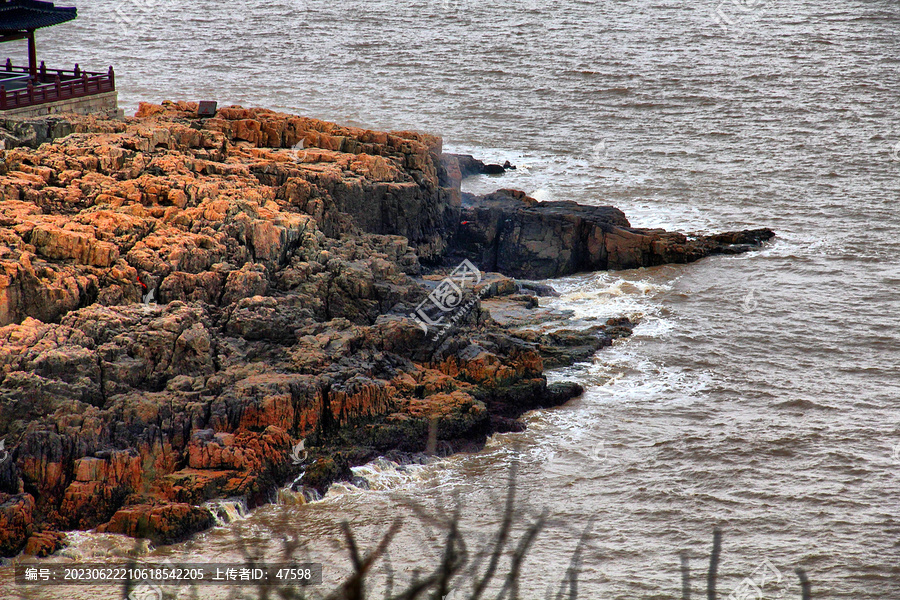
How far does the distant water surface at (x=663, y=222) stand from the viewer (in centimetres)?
1672

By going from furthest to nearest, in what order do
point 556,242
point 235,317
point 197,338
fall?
1. point 556,242
2. point 235,317
3. point 197,338

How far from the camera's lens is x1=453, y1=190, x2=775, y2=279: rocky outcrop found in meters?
28.3

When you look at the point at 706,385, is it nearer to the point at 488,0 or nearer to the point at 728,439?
the point at 728,439

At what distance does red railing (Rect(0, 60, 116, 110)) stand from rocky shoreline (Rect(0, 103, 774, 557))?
146 centimetres

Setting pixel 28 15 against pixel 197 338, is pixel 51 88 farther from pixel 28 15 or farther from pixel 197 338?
pixel 197 338

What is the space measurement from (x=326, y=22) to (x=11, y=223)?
4907 centimetres

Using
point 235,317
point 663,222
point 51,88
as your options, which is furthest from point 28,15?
point 663,222

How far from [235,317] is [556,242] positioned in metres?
11.4

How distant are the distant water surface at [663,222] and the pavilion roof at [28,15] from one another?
619 inches

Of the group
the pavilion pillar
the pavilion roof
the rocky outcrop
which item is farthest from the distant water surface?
the pavilion pillar

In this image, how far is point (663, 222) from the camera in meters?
32.8

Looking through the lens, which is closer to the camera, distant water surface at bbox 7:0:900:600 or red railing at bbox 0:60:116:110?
distant water surface at bbox 7:0:900:600

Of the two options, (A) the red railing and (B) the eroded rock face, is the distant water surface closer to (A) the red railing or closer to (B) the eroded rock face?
(B) the eroded rock face

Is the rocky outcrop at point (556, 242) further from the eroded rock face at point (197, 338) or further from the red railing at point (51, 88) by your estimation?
the red railing at point (51, 88)
